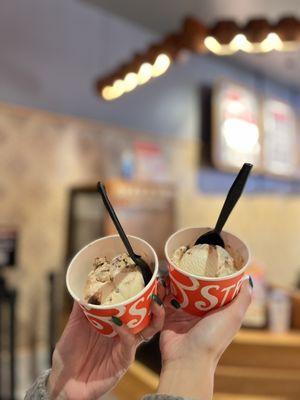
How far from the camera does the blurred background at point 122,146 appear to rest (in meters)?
2.17

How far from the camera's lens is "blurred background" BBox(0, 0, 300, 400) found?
2166 mm

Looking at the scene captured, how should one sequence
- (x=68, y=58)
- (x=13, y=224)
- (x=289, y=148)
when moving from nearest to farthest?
(x=13, y=224), (x=68, y=58), (x=289, y=148)

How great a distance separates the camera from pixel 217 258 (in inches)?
33.6

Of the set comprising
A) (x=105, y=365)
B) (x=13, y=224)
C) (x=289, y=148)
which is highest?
(x=289, y=148)

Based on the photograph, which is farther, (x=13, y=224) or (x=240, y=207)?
(x=240, y=207)

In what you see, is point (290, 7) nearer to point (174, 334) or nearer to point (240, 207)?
point (240, 207)

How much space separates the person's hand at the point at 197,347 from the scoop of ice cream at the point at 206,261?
2.9 inches

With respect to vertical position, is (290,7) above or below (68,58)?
above

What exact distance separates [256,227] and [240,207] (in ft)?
1.30

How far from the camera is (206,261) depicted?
0.85m

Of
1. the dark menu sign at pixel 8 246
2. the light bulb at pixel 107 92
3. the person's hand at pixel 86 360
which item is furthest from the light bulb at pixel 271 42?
the dark menu sign at pixel 8 246

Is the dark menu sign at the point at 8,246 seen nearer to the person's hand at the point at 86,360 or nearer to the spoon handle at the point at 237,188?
the person's hand at the point at 86,360

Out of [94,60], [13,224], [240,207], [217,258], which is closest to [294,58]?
[240,207]

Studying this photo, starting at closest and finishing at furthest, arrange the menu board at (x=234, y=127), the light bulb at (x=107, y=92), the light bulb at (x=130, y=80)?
the light bulb at (x=130, y=80) → the light bulb at (x=107, y=92) → the menu board at (x=234, y=127)
